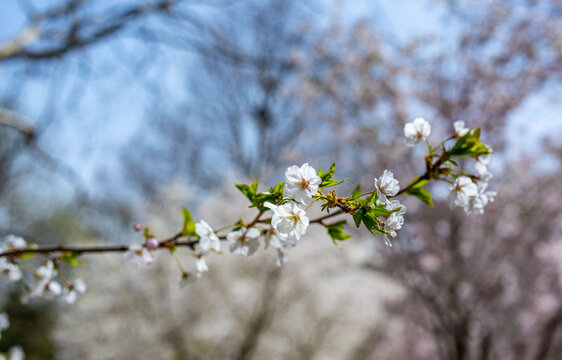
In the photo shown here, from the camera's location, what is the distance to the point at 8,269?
0.92 m

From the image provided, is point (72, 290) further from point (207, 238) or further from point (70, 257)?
point (207, 238)

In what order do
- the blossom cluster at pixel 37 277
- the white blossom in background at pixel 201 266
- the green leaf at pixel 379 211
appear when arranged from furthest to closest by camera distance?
the blossom cluster at pixel 37 277
the white blossom in background at pixel 201 266
the green leaf at pixel 379 211

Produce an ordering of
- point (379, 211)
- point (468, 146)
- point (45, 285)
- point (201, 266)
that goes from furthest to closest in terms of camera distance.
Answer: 1. point (45, 285)
2. point (201, 266)
3. point (468, 146)
4. point (379, 211)

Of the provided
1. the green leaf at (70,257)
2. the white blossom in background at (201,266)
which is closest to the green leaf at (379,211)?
the white blossom in background at (201,266)

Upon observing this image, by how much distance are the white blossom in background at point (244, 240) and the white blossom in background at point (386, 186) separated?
248 millimetres

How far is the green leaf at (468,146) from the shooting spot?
667mm

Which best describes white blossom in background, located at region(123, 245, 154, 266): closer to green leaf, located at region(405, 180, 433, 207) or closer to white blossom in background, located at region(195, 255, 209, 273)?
white blossom in background, located at region(195, 255, 209, 273)

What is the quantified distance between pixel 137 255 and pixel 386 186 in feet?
1.76

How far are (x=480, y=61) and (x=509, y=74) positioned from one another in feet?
1.22

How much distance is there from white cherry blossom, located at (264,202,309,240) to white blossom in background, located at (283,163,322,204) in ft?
0.07

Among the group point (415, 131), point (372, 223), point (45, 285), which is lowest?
point (372, 223)

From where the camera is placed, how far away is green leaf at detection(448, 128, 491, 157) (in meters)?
0.67

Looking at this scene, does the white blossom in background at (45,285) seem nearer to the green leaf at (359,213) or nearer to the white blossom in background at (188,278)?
the white blossom in background at (188,278)

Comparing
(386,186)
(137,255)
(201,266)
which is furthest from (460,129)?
(137,255)
